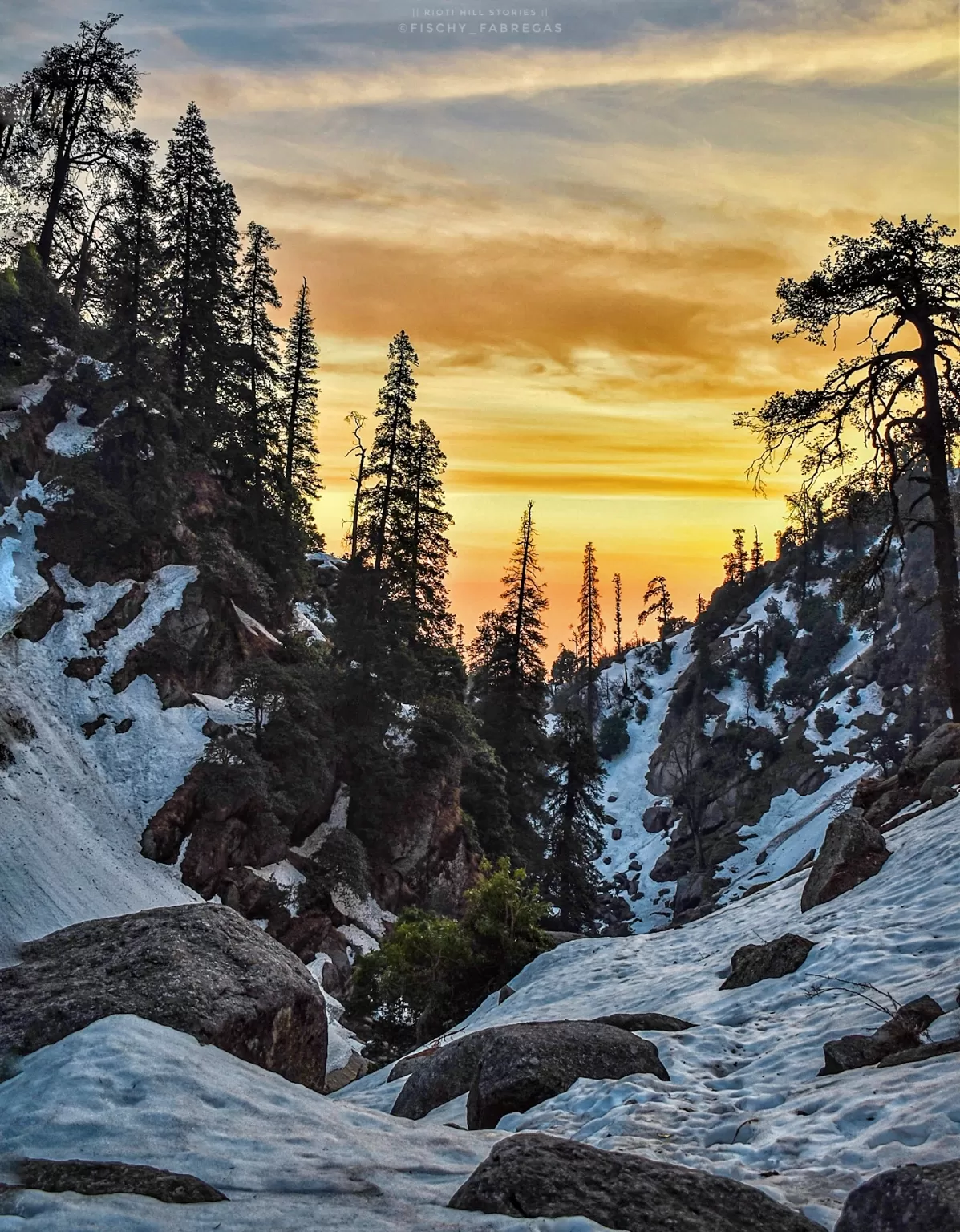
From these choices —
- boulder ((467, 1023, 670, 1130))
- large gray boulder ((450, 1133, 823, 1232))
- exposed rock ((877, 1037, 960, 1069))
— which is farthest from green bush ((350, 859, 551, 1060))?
large gray boulder ((450, 1133, 823, 1232))

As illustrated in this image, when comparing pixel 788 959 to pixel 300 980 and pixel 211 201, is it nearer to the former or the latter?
pixel 300 980

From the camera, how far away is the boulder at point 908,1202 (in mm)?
3322

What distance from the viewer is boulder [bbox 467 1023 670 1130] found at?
6941 mm

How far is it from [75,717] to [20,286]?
17.1m

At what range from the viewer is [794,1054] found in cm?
697

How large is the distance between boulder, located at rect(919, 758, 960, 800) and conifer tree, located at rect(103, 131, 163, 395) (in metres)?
28.7

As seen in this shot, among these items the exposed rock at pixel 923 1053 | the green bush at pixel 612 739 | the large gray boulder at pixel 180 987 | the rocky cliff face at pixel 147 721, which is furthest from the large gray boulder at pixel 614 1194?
the green bush at pixel 612 739

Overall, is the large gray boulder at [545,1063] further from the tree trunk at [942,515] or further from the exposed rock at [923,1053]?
the tree trunk at [942,515]

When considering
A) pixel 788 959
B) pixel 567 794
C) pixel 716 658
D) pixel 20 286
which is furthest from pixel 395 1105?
pixel 716 658

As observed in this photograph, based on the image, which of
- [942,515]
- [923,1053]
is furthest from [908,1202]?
[942,515]

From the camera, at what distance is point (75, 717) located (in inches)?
978

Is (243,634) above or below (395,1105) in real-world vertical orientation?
above

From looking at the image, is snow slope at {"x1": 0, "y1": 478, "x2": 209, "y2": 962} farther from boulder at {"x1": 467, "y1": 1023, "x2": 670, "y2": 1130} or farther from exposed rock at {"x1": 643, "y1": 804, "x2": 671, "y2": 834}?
exposed rock at {"x1": 643, "y1": 804, "x2": 671, "y2": 834}

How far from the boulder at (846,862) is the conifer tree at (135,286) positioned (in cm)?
2841
